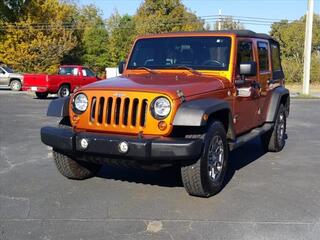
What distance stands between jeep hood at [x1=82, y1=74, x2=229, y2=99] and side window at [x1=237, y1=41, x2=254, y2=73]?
1.98 ft

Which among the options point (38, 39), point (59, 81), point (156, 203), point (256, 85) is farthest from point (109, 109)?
point (38, 39)

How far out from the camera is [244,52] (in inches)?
277

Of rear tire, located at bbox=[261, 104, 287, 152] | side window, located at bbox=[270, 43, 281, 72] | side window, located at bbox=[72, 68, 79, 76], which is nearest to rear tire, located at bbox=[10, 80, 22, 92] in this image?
side window, located at bbox=[72, 68, 79, 76]

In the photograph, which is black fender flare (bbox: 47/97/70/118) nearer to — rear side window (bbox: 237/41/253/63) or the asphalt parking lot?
the asphalt parking lot

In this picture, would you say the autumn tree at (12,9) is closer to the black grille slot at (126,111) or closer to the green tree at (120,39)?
the green tree at (120,39)

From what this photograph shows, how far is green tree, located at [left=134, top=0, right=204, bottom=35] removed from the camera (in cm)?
4656

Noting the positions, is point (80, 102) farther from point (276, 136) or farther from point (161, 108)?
Result: point (276, 136)

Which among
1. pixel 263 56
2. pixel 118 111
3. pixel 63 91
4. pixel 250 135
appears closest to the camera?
pixel 118 111

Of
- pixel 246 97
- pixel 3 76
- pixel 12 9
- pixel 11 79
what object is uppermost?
pixel 12 9

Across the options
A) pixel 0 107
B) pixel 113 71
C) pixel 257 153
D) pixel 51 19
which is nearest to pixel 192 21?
pixel 51 19

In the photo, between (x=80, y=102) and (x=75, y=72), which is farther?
(x=75, y=72)

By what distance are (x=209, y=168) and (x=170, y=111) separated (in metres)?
0.93

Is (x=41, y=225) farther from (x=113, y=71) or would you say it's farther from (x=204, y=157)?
(x=113, y=71)

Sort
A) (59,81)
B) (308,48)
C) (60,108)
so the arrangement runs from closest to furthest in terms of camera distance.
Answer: (60,108)
(59,81)
(308,48)
